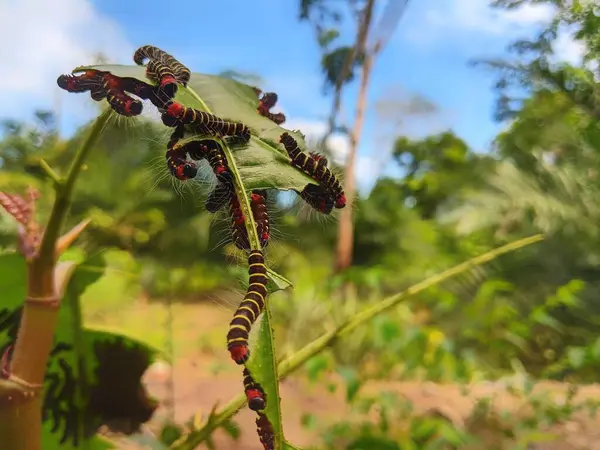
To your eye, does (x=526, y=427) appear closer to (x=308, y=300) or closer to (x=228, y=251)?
(x=228, y=251)

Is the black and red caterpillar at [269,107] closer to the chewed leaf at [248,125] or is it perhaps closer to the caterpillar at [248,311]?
the chewed leaf at [248,125]

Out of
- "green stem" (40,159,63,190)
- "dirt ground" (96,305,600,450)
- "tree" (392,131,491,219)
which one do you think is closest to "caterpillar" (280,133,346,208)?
"green stem" (40,159,63,190)

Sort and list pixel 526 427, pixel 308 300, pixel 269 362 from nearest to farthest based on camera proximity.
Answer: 1. pixel 269 362
2. pixel 526 427
3. pixel 308 300

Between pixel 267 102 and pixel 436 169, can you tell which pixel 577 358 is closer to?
pixel 267 102

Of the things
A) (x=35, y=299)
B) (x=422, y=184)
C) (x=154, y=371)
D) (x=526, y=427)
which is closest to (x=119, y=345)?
(x=35, y=299)

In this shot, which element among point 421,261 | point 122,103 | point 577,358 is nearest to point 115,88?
point 122,103

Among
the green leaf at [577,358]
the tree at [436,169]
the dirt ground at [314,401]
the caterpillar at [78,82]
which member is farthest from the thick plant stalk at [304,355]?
the tree at [436,169]
